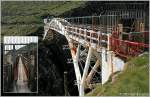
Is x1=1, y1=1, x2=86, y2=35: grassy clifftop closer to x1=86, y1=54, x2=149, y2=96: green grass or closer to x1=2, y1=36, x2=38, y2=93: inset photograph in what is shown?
x1=2, y1=36, x2=38, y2=93: inset photograph

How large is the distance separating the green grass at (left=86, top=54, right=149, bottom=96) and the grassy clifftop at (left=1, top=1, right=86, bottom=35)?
40372 millimetres

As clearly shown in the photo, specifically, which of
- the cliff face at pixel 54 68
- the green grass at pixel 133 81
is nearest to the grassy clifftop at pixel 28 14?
the cliff face at pixel 54 68

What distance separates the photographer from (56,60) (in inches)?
1769

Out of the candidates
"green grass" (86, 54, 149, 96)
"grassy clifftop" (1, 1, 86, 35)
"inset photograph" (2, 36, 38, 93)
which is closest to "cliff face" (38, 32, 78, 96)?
"grassy clifftop" (1, 1, 86, 35)

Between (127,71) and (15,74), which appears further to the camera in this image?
(15,74)

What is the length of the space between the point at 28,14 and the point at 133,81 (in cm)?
6024

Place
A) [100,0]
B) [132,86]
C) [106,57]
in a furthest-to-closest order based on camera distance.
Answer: [100,0] → [106,57] → [132,86]

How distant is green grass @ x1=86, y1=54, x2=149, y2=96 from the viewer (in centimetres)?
1185

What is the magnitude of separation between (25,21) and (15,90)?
4123 cm

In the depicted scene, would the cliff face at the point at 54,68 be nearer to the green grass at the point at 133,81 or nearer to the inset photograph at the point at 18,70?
the inset photograph at the point at 18,70

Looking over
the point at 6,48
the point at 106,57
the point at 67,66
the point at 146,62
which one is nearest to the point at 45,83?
the point at 67,66

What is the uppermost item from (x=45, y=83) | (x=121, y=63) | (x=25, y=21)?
(x=25, y=21)

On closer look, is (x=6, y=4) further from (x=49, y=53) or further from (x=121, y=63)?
(x=121, y=63)

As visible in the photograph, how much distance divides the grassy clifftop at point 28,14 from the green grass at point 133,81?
40.4 meters
